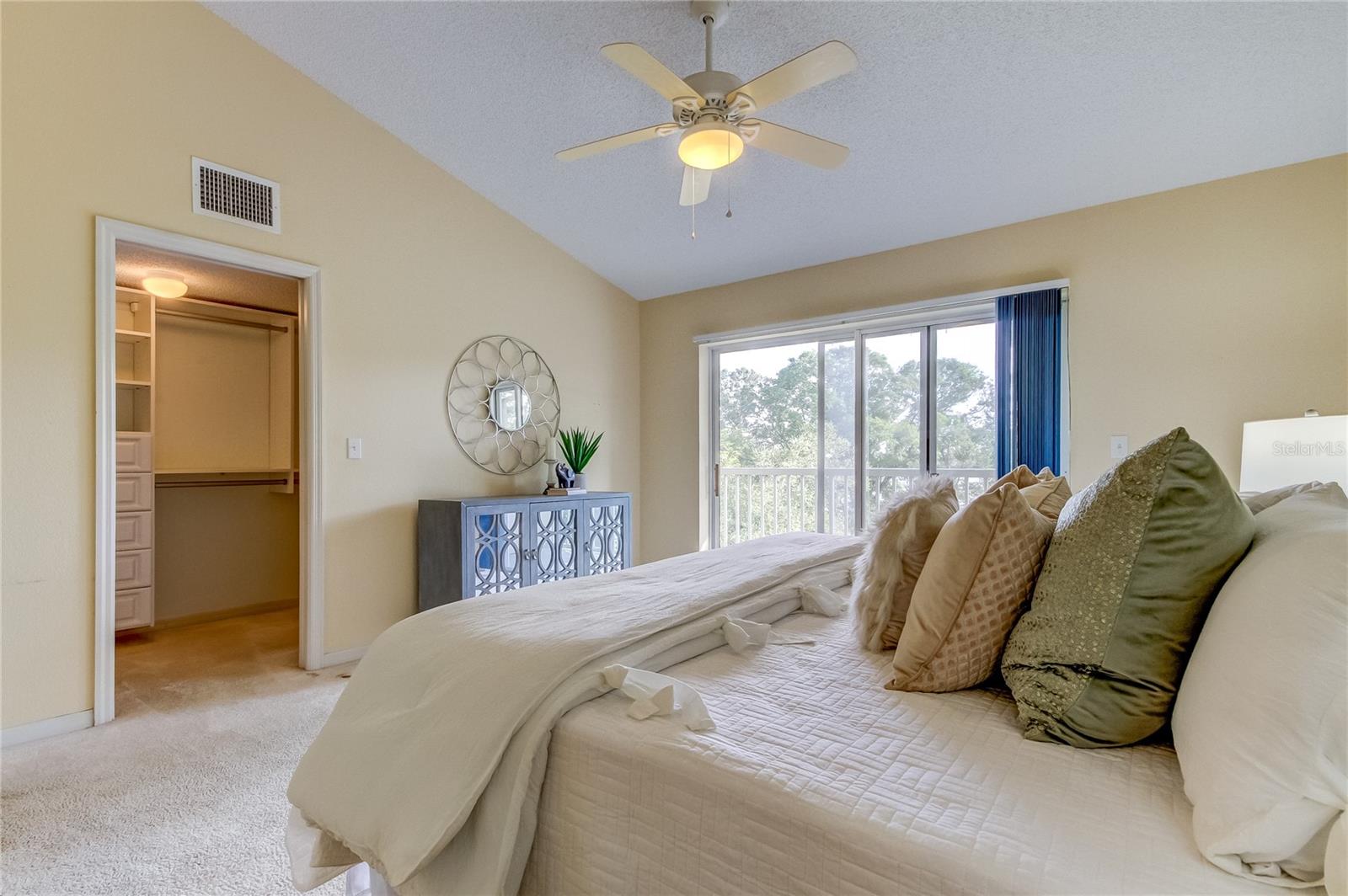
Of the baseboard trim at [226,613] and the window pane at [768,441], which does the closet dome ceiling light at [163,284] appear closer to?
the baseboard trim at [226,613]

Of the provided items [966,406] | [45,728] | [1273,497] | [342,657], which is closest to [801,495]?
[966,406]

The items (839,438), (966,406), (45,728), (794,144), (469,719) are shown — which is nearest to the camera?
(469,719)

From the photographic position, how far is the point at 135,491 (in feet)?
12.3

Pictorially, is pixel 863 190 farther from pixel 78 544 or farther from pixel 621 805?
pixel 78 544

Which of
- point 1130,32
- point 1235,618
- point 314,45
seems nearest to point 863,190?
point 1130,32

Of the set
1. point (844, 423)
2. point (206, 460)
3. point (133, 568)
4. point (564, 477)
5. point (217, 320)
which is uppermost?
point (217, 320)

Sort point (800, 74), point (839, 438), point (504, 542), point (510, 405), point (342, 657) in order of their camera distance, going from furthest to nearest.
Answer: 1. point (839, 438)
2. point (510, 405)
3. point (504, 542)
4. point (342, 657)
5. point (800, 74)

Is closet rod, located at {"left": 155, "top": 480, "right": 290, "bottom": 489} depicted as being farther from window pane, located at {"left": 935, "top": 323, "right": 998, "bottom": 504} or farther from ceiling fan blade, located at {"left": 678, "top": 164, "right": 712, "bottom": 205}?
window pane, located at {"left": 935, "top": 323, "right": 998, "bottom": 504}

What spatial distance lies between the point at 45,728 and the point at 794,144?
→ 11.5 feet

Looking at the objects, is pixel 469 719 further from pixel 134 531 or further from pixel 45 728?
pixel 134 531

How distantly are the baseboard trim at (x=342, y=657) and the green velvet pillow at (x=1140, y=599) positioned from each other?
325 cm

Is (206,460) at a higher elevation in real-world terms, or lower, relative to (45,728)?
higher

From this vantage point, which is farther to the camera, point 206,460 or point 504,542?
point 206,460

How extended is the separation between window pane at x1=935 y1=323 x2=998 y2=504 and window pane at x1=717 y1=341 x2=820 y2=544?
2.66 ft
